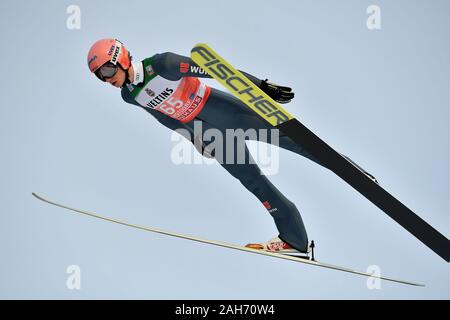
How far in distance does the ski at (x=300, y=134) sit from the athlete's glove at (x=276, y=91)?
20 centimetres

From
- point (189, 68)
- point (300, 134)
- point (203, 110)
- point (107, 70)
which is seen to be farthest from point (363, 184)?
point (107, 70)

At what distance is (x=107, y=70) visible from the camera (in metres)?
3.53

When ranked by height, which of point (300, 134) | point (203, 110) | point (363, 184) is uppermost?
point (203, 110)

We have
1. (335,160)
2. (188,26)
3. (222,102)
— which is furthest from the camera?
(188,26)

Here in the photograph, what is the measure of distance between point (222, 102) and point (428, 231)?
1.25 meters

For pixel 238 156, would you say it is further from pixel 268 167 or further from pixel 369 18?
pixel 369 18

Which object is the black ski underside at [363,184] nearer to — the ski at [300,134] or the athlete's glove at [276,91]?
the ski at [300,134]

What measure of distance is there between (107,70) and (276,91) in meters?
0.85

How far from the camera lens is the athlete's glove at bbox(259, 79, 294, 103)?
11.7ft

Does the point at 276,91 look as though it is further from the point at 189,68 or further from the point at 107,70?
the point at 107,70

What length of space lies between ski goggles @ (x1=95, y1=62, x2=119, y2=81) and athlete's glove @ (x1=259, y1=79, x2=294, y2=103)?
74 cm

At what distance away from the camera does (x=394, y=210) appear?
351 centimetres

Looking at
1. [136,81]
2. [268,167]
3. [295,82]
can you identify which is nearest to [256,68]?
[295,82]

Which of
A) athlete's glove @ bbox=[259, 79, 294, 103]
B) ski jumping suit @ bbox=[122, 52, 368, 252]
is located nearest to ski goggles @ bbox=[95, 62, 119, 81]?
ski jumping suit @ bbox=[122, 52, 368, 252]
